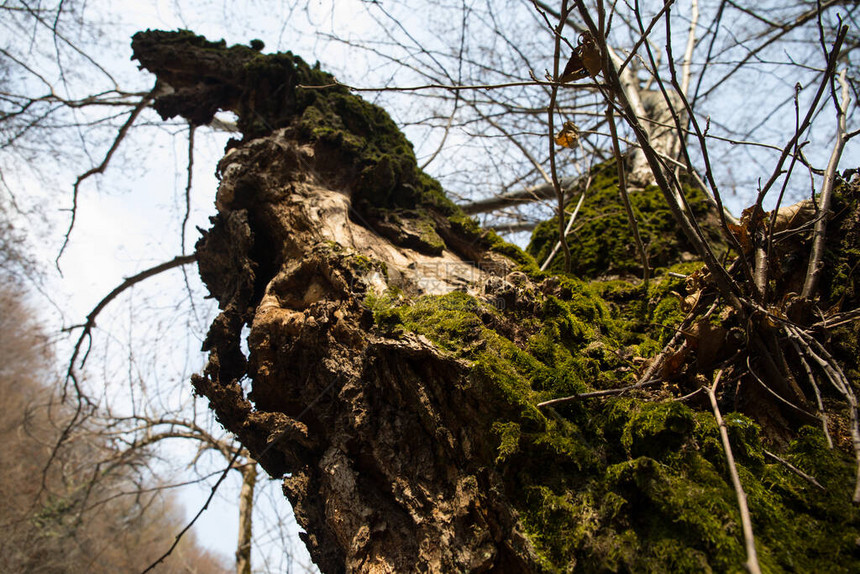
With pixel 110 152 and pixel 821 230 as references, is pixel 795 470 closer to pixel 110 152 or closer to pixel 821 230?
pixel 821 230

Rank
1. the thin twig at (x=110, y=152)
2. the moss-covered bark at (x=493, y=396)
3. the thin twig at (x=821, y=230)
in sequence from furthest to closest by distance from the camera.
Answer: the thin twig at (x=110, y=152) < the thin twig at (x=821, y=230) < the moss-covered bark at (x=493, y=396)

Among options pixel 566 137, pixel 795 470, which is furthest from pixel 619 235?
pixel 795 470

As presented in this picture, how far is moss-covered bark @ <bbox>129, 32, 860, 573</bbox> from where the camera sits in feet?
3.52

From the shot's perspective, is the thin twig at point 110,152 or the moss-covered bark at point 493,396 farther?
the thin twig at point 110,152

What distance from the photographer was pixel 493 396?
1.35 meters

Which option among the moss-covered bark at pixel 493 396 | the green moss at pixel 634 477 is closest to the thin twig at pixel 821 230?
the moss-covered bark at pixel 493 396

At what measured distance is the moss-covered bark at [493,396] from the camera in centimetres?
107

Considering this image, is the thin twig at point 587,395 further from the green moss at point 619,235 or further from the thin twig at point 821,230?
the green moss at point 619,235

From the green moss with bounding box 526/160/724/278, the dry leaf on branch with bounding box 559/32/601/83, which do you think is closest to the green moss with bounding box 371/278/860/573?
the dry leaf on branch with bounding box 559/32/601/83

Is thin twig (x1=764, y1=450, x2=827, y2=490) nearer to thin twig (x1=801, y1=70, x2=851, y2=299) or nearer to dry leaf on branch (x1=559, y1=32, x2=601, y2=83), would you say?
thin twig (x1=801, y1=70, x2=851, y2=299)

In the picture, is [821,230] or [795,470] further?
[821,230]

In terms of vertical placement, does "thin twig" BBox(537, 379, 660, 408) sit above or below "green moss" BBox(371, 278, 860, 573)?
above

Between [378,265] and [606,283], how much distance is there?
1.17m

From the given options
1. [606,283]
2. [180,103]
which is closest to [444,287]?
[606,283]
